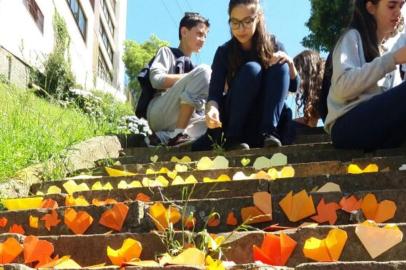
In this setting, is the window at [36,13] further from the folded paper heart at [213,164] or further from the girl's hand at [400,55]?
the girl's hand at [400,55]

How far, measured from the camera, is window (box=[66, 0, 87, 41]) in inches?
915

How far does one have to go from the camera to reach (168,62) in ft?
16.7

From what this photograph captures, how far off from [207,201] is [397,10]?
175 cm

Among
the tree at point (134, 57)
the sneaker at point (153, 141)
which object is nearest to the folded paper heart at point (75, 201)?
the sneaker at point (153, 141)

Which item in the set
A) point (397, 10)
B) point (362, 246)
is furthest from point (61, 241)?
point (397, 10)

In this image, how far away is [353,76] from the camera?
3264mm

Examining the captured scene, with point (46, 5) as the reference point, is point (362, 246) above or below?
below

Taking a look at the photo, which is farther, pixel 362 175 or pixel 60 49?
pixel 60 49

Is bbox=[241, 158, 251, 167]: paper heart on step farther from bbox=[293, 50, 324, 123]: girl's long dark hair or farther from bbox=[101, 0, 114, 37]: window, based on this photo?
bbox=[101, 0, 114, 37]: window

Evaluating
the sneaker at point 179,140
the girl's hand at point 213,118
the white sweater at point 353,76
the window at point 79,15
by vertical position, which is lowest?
A: the sneaker at point 179,140

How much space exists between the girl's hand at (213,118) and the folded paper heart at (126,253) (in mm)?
1830

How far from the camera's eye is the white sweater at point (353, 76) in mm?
3209

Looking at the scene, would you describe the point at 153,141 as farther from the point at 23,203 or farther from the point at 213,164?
the point at 23,203

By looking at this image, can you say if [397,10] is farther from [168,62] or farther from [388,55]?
[168,62]
